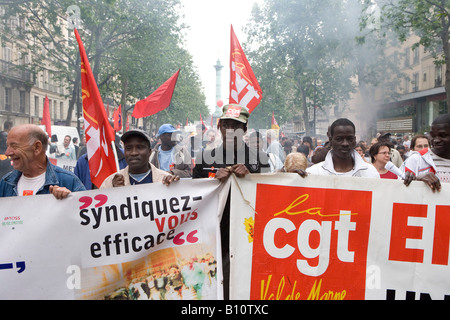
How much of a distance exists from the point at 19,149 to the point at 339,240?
230 cm

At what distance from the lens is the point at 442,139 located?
12.4ft

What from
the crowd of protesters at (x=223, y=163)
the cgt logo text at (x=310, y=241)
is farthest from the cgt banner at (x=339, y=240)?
the crowd of protesters at (x=223, y=163)

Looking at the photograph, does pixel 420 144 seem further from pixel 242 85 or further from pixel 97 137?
pixel 97 137

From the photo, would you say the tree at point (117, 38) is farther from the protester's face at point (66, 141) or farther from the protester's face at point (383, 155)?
the protester's face at point (383, 155)

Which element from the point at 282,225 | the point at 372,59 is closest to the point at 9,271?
the point at 282,225

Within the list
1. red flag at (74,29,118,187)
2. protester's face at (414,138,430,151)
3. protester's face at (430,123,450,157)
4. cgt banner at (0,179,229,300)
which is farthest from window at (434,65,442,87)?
cgt banner at (0,179,229,300)

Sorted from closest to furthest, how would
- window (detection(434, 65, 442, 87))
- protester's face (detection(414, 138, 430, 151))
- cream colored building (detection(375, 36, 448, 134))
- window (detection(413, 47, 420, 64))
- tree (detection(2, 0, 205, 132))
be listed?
protester's face (detection(414, 138, 430, 151)), tree (detection(2, 0, 205, 132)), window (detection(434, 65, 442, 87)), cream colored building (detection(375, 36, 448, 134)), window (detection(413, 47, 420, 64))

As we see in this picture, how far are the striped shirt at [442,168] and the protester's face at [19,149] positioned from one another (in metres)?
3.00

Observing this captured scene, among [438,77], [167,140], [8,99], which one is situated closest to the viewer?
[167,140]

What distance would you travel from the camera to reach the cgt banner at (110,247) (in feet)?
11.0

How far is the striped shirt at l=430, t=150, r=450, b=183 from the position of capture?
12.3 feet

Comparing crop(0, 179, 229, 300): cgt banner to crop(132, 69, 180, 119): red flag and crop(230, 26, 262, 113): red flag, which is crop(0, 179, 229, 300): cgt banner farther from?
crop(132, 69, 180, 119): red flag

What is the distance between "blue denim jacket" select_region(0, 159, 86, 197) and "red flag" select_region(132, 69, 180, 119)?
4.67m

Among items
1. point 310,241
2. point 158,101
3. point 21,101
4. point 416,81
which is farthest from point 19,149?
point 21,101
